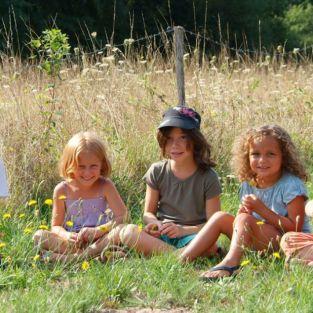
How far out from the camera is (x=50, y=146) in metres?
5.58

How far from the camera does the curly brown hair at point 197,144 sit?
4.54m

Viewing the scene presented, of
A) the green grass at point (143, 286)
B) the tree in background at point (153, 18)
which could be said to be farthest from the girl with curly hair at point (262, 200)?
the tree in background at point (153, 18)

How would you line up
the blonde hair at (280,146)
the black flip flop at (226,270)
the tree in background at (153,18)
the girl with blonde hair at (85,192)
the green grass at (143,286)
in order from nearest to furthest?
the green grass at (143,286)
the black flip flop at (226,270)
the blonde hair at (280,146)
the girl with blonde hair at (85,192)
the tree in background at (153,18)

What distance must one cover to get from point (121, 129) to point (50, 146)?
36.6 inches

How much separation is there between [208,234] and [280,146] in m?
0.65

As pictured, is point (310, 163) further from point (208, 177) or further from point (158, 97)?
point (208, 177)

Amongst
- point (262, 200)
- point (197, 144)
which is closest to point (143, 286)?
point (262, 200)

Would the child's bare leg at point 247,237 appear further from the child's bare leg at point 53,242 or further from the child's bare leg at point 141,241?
the child's bare leg at point 53,242

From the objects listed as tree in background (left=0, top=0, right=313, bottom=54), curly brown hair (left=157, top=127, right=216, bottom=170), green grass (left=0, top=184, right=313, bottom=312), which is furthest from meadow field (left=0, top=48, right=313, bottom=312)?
tree in background (left=0, top=0, right=313, bottom=54)

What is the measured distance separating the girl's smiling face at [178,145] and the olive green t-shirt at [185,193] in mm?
141

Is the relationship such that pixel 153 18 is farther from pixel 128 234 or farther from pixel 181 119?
pixel 128 234

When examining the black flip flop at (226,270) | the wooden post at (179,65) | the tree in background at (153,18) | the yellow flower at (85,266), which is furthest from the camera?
Result: the tree in background at (153,18)

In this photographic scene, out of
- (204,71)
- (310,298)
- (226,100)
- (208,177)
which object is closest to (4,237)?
(208,177)

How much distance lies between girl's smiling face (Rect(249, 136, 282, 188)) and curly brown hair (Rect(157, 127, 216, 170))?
38 centimetres
